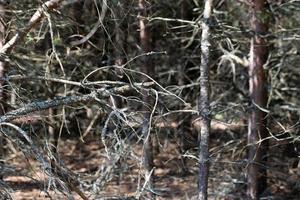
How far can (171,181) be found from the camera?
47.0 ft

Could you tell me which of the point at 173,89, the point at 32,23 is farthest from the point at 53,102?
the point at 173,89

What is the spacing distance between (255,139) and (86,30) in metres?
5.03

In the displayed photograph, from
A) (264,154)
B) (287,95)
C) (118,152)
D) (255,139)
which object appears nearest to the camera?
(118,152)

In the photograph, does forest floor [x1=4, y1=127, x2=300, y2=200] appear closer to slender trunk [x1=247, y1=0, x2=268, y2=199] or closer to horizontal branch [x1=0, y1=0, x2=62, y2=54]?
slender trunk [x1=247, y1=0, x2=268, y2=199]

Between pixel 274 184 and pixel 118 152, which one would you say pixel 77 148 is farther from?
pixel 118 152

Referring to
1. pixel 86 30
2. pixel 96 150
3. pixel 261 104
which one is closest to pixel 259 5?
pixel 261 104

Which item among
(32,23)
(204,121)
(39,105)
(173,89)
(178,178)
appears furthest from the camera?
(178,178)

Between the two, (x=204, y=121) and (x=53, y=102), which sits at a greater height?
(x=53, y=102)

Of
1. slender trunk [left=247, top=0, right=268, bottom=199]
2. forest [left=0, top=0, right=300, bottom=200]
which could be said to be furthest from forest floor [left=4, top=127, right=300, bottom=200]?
slender trunk [left=247, top=0, right=268, bottom=199]

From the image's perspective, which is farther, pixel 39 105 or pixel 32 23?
pixel 32 23

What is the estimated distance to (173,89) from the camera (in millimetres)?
10289

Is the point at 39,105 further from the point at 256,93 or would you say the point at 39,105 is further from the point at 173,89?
the point at 256,93

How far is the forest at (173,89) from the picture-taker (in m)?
8.00

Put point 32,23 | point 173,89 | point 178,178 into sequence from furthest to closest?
1. point 178,178
2. point 173,89
3. point 32,23
